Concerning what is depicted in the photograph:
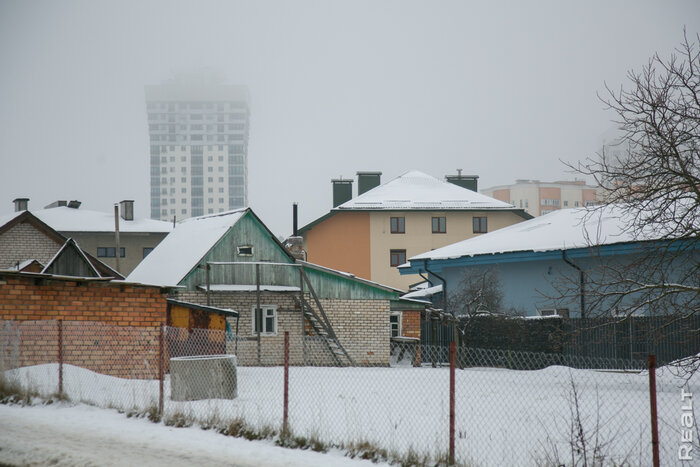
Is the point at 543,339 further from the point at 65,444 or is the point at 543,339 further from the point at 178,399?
the point at 65,444

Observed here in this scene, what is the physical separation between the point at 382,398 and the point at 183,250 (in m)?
16.2

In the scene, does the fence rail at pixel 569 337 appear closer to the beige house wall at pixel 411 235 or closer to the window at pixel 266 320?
the window at pixel 266 320

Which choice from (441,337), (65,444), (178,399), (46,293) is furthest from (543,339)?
(65,444)

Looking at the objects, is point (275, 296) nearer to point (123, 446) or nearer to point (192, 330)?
point (192, 330)

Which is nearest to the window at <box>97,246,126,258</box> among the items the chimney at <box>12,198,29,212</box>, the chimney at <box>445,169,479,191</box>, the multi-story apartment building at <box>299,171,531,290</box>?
the chimney at <box>12,198,29,212</box>

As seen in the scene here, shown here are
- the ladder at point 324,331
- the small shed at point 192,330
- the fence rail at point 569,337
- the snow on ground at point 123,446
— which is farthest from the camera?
the ladder at point 324,331

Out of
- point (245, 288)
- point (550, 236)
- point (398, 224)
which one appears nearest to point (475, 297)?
point (550, 236)

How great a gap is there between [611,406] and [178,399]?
796 centimetres

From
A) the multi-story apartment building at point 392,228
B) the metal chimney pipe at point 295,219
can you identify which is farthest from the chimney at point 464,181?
the metal chimney pipe at point 295,219

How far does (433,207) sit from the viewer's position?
5322cm

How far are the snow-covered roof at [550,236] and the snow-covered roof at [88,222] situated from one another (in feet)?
118

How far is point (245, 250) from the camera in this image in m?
28.2

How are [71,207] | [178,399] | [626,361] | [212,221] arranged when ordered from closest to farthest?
[178,399] < [626,361] < [212,221] < [71,207]

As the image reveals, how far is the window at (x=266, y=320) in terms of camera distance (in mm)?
26812
